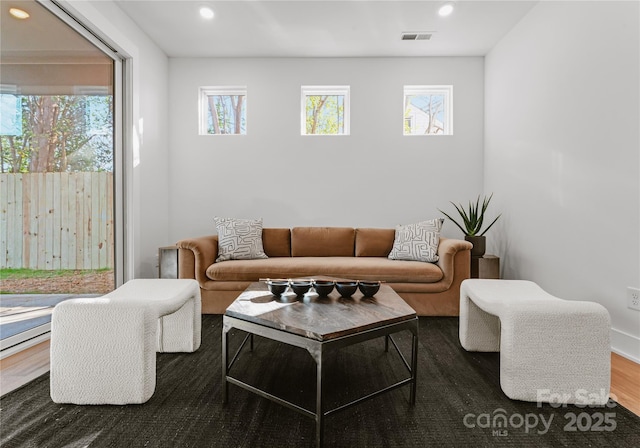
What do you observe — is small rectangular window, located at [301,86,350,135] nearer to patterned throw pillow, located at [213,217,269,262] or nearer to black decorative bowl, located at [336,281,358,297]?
patterned throw pillow, located at [213,217,269,262]

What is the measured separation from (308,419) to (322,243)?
245cm

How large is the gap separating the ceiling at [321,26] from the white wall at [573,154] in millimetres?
450

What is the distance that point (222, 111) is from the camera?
14.8 feet

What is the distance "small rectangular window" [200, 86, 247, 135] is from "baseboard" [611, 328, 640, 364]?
407cm

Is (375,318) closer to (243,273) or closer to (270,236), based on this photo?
(243,273)

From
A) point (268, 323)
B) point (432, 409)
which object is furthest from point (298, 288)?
point (432, 409)

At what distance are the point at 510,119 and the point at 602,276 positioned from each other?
6.30 feet

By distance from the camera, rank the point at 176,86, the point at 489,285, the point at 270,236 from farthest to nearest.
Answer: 1. the point at 176,86
2. the point at 270,236
3. the point at 489,285

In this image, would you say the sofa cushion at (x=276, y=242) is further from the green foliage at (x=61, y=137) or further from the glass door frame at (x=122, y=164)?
the green foliage at (x=61, y=137)

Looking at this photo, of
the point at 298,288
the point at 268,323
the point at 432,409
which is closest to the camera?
the point at 268,323

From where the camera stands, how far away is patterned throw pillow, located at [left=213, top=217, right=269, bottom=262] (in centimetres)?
354

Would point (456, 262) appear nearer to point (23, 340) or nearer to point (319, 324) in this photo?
point (319, 324)

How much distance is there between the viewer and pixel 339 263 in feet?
11.0

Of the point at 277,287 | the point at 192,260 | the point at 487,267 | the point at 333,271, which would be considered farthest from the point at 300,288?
the point at 487,267
